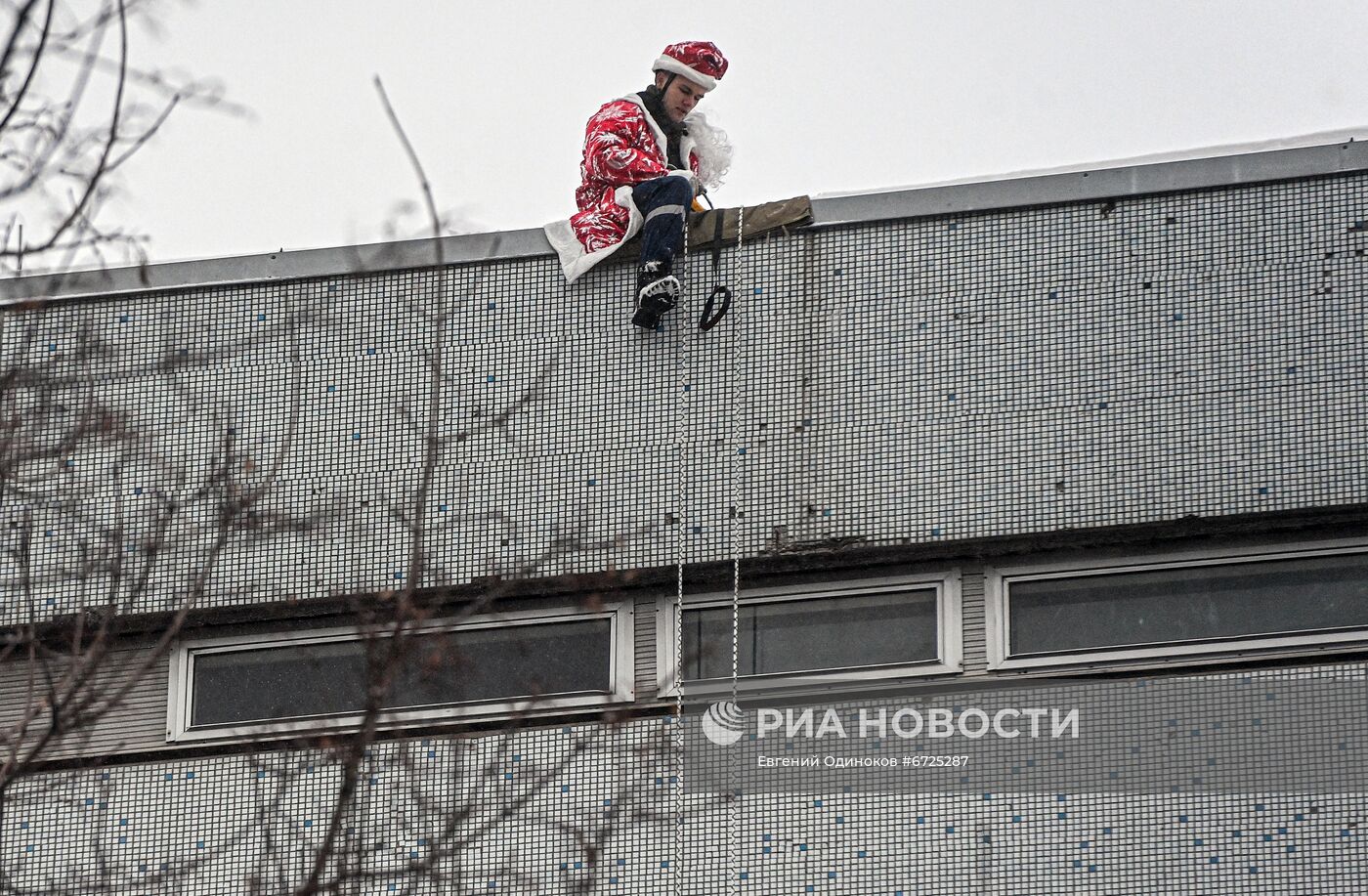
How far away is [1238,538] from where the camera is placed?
657 centimetres

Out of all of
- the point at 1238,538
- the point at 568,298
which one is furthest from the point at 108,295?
the point at 1238,538

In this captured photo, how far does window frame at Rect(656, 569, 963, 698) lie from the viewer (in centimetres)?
667

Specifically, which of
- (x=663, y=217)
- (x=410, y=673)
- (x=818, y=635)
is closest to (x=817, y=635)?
(x=818, y=635)

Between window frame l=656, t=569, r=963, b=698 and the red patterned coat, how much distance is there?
44.2 inches

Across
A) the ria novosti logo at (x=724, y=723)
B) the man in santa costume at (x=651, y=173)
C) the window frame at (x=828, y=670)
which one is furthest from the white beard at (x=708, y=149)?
the ria novosti logo at (x=724, y=723)

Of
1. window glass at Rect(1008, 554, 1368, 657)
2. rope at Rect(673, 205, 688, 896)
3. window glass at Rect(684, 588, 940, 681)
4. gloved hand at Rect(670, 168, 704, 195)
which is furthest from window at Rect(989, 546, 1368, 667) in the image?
gloved hand at Rect(670, 168, 704, 195)

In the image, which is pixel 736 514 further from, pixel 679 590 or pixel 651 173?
pixel 651 173

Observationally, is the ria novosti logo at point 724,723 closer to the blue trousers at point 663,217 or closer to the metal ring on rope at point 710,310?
the metal ring on rope at point 710,310

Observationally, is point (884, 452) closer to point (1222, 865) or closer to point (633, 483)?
point (633, 483)

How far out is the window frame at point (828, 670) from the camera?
6.67 meters

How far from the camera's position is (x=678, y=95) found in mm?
7363

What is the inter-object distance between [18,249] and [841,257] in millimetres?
2825

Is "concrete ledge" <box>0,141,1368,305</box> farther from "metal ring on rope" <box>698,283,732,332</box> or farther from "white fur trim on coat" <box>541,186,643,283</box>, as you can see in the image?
"metal ring on rope" <box>698,283,732,332</box>

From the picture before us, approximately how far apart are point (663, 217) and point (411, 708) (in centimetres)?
171
